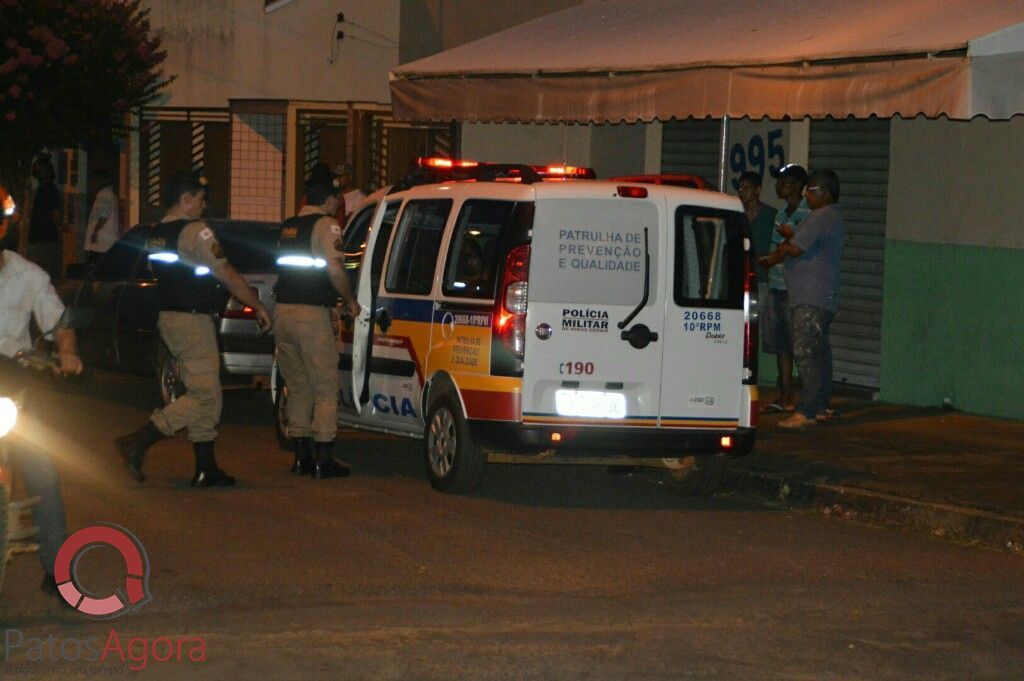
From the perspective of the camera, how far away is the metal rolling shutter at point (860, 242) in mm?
15156

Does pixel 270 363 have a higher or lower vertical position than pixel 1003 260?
lower

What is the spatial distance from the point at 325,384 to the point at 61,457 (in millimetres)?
2016

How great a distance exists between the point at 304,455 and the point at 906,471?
3957mm

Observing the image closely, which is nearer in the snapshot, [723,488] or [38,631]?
[38,631]

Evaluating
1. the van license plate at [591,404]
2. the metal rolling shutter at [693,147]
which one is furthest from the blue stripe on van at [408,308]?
the metal rolling shutter at [693,147]

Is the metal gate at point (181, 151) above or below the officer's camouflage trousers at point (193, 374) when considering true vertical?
above

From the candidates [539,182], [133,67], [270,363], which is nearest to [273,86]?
[133,67]

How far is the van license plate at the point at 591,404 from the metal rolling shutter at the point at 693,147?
776 cm

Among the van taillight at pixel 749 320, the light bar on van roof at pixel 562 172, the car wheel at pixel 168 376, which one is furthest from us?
the car wheel at pixel 168 376

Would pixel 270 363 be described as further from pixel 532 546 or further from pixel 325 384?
pixel 532 546

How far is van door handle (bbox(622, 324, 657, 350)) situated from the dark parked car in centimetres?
403

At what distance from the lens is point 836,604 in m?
7.75

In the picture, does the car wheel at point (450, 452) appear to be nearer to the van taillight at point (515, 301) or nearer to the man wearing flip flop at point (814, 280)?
the van taillight at point (515, 301)

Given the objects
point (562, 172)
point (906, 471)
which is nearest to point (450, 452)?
point (562, 172)
